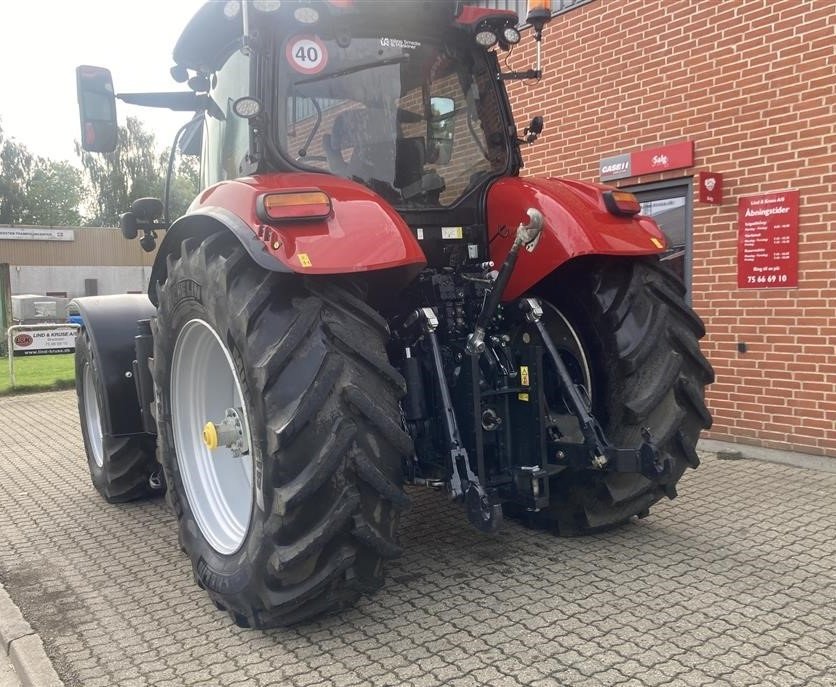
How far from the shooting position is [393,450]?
2.73 m

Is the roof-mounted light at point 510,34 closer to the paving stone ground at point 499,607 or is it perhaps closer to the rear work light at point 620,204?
the rear work light at point 620,204

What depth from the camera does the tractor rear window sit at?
3328 mm

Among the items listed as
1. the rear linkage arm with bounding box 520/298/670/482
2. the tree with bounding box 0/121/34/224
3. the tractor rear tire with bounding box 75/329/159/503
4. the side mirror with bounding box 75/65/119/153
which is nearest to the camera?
the rear linkage arm with bounding box 520/298/670/482

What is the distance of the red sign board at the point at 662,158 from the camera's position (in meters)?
6.03

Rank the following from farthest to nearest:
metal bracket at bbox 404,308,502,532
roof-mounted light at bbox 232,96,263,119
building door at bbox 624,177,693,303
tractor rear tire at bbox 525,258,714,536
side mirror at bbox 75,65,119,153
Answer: building door at bbox 624,177,693,303, side mirror at bbox 75,65,119,153, tractor rear tire at bbox 525,258,714,536, roof-mounted light at bbox 232,96,263,119, metal bracket at bbox 404,308,502,532

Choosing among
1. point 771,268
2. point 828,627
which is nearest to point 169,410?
point 828,627

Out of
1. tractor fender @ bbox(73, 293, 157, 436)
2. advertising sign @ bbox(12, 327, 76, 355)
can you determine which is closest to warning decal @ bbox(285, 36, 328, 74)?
tractor fender @ bbox(73, 293, 157, 436)

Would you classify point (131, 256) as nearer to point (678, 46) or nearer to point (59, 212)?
point (59, 212)

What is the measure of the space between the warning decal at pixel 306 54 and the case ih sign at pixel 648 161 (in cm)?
370

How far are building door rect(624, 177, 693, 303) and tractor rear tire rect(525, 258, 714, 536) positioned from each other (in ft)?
9.00

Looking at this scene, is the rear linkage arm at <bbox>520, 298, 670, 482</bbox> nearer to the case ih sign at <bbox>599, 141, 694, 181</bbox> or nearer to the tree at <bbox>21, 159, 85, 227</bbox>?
the case ih sign at <bbox>599, 141, 694, 181</bbox>

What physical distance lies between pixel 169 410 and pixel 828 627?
2.84 metres

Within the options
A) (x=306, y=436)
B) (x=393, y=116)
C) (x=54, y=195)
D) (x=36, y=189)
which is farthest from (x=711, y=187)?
(x=54, y=195)

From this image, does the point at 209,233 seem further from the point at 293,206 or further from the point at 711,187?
the point at 711,187
